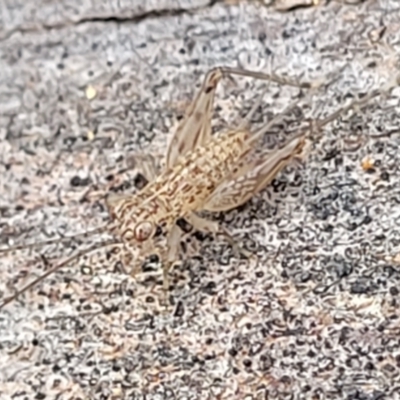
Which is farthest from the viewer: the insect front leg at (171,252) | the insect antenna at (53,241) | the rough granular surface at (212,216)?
the insect antenna at (53,241)

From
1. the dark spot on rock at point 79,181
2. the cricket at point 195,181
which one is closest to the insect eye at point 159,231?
the cricket at point 195,181

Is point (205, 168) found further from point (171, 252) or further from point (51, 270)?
point (51, 270)

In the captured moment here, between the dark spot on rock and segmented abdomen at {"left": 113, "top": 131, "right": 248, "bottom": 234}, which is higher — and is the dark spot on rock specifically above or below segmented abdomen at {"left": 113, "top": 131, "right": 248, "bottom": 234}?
below

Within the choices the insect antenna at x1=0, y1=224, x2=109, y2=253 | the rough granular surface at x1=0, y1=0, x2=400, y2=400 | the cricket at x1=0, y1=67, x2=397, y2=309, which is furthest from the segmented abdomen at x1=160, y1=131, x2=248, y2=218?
the insect antenna at x1=0, y1=224, x2=109, y2=253

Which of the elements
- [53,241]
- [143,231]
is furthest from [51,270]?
[143,231]

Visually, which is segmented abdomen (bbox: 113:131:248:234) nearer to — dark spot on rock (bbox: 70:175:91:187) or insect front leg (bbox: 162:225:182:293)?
insect front leg (bbox: 162:225:182:293)

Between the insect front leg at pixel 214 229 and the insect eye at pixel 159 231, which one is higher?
the insect front leg at pixel 214 229

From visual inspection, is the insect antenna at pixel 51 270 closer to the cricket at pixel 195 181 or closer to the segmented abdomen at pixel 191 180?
the cricket at pixel 195 181

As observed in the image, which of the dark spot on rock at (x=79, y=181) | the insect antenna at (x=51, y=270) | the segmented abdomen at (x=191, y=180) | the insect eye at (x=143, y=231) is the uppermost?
the segmented abdomen at (x=191, y=180)
